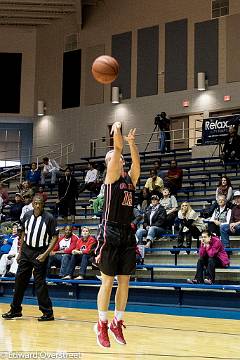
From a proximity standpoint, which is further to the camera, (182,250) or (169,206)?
(169,206)

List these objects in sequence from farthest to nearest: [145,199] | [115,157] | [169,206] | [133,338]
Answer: [145,199]
[169,206]
[133,338]
[115,157]

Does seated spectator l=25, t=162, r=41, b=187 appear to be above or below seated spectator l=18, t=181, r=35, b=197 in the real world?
above

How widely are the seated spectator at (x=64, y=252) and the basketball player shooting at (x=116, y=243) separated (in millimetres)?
6264

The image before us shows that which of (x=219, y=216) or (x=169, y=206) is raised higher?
(x=169, y=206)

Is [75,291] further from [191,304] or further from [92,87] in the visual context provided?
[92,87]

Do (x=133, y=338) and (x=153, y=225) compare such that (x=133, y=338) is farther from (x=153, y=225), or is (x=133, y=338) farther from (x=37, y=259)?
(x=153, y=225)

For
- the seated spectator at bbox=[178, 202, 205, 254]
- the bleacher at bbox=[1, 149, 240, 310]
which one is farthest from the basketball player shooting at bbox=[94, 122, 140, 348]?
the seated spectator at bbox=[178, 202, 205, 254]

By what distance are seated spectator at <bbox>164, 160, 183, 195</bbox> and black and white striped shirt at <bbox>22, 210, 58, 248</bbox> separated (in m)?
6.97

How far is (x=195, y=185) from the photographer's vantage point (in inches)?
665

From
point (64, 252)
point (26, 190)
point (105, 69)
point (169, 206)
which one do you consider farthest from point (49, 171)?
point (105, 69)

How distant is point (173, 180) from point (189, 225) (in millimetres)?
3940

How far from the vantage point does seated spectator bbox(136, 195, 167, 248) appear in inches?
488

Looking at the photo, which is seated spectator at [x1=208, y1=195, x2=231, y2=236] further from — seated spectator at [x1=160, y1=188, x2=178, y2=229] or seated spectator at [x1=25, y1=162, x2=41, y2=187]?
seated spectator at [x1=25, y1=162, x2=41, y2=187]

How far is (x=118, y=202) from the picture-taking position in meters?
5.66
